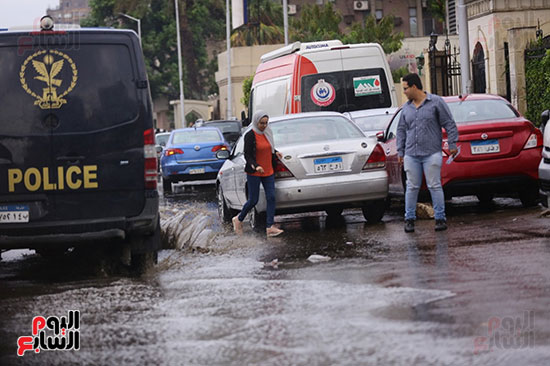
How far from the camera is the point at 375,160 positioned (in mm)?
13875

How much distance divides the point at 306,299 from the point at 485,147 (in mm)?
6936

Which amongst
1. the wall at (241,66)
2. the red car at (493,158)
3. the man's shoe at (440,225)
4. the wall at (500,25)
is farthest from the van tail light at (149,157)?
the wall at (241,66)

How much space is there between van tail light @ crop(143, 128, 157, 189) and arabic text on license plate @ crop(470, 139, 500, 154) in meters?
5.64

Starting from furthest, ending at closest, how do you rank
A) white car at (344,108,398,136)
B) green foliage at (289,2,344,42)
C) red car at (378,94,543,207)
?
green foliage at (289,2,344,42) < white car at (344,108,398,136) < red car at (378,94,543,207)

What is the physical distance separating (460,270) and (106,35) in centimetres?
379

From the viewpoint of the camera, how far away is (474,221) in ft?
45.1

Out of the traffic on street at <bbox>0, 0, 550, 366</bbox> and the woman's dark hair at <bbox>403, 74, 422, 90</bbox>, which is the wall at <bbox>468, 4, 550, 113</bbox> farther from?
the woman's dark hair at <bbox>403, 74, 422, 90</bbox>

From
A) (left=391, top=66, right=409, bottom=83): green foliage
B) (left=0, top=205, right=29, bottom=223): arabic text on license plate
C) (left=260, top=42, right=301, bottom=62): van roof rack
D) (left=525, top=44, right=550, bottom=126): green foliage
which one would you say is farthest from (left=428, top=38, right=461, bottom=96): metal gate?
(left=0, top=205, right=29, bottom=223): arabic text on license plate

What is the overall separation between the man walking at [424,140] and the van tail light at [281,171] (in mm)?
1605

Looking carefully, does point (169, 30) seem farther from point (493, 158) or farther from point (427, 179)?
point (427, 179)

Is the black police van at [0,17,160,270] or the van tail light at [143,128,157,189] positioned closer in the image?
the black police van at [0,17,160,270]

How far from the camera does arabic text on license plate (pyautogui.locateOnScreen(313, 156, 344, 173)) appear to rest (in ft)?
45.0

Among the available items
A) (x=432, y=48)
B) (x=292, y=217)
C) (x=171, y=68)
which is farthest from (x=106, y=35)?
(x=171, y=68)

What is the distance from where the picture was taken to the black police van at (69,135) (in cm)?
997
